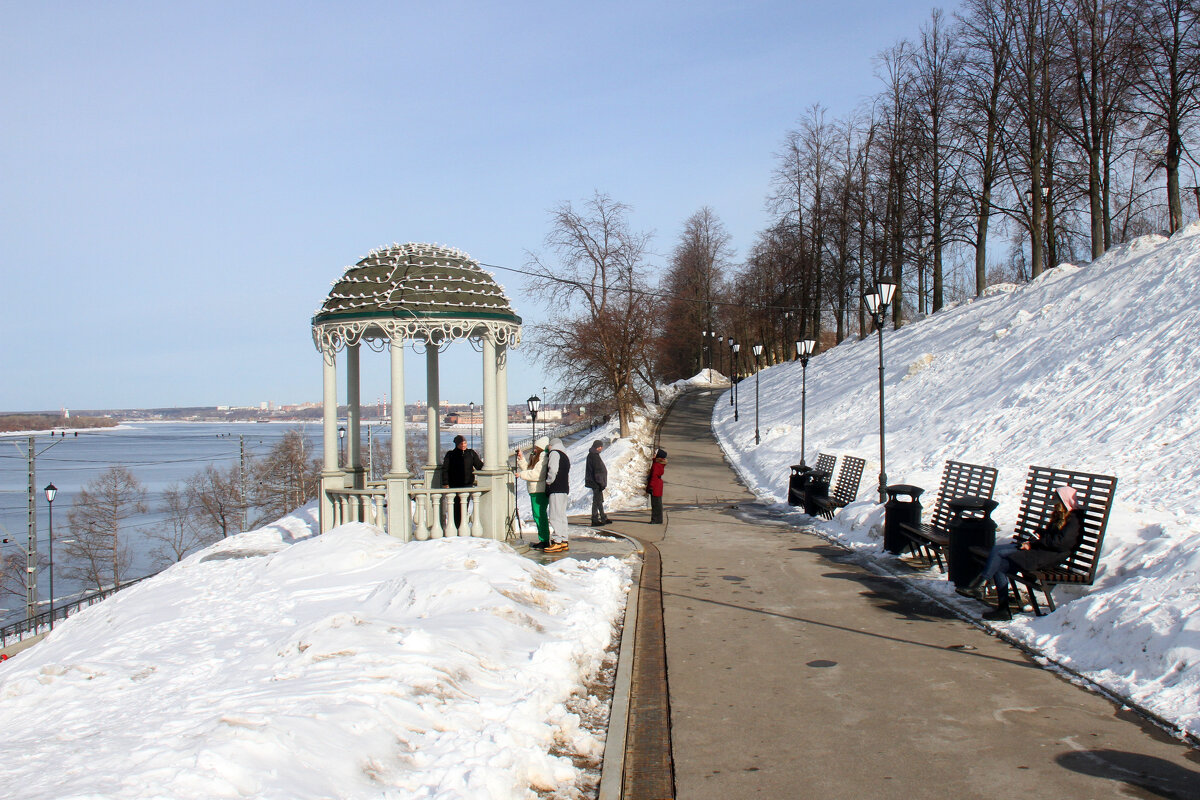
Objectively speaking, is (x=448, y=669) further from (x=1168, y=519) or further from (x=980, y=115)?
(x=980, y=115)

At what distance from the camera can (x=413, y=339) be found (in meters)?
13.3

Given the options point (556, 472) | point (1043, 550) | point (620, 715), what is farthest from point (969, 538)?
point (556, 472)

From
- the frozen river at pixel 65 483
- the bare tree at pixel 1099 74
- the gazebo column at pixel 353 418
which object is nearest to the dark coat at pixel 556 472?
the gazebo column at pixel 353 418

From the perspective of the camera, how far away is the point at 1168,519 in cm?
927

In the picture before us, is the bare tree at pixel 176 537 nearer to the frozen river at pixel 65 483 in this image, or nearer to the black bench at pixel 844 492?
the frozen river at pixel 65 483

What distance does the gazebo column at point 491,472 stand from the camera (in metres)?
12.8

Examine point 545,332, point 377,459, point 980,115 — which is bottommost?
point 377,459

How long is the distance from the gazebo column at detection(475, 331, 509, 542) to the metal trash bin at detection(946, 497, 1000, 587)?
252 inches

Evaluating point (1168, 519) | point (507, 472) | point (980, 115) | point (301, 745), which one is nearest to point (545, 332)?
point (980, 115)

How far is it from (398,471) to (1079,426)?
14440 mm

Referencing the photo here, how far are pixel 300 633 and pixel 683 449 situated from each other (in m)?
28.1

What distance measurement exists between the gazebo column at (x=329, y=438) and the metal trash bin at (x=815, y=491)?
954 centimetres

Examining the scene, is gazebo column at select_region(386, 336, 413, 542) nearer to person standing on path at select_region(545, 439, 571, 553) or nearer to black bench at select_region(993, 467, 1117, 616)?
person standing on path at select_region(545, 439, 571, 553)

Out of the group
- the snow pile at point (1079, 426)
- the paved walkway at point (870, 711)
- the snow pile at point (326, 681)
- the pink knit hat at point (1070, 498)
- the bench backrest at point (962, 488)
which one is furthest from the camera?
the bench backrest at point (962, 488)
